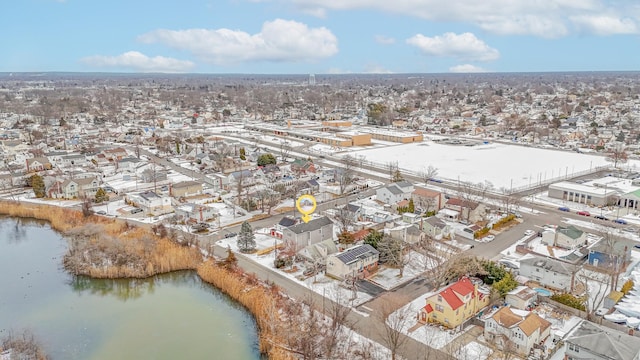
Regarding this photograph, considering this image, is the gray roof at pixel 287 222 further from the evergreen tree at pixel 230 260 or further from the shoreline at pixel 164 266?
the shoreline at pixel 164 266

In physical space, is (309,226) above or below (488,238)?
above

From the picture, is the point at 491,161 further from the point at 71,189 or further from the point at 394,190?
the point at 71,189

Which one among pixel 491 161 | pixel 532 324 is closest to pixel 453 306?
pixel 532 324

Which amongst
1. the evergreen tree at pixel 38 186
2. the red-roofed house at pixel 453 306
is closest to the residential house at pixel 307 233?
the red-roofed house at pixel 453 306

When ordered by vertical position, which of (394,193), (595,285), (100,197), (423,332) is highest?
(394,193)

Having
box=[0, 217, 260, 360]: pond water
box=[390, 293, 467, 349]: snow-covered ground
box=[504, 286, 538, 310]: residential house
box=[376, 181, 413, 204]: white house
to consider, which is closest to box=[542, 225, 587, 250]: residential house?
box=[504, 286, 538, 310]: residential house

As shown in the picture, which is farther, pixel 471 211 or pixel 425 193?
pixel 425 193

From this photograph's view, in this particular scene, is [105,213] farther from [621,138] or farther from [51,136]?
[621,138]
